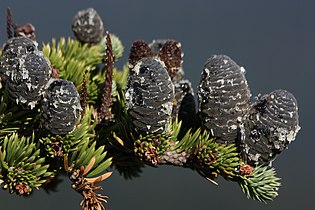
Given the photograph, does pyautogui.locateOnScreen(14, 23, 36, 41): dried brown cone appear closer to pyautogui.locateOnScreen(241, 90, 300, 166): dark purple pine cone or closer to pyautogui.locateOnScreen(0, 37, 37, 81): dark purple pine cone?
pyautogui.locateOnScreen(0, 37, 37, 81): dark purple pine cone

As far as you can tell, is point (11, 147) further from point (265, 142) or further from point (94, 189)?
point (265, 142)

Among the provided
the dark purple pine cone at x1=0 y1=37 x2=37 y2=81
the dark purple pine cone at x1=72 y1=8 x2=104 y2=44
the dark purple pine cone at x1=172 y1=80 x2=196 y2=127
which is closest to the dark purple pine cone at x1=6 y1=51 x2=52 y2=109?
the dark purple pine cone at x1=0 y1=37 x2=37 y2=81

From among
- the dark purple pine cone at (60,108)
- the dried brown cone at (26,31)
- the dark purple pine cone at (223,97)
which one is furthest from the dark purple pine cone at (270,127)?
the dried brown cone at (26,31)

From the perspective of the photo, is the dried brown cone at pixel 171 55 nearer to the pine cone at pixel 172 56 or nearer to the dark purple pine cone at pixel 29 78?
the pine cone at pixel 172 56

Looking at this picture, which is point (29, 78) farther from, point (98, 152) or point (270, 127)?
point (270, 127)

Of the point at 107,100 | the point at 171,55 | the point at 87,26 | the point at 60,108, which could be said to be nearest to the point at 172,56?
the point at 171,55

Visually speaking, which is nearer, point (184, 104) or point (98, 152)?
point (98, 152)

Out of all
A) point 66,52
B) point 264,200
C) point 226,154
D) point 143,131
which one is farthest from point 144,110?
point 66,52
